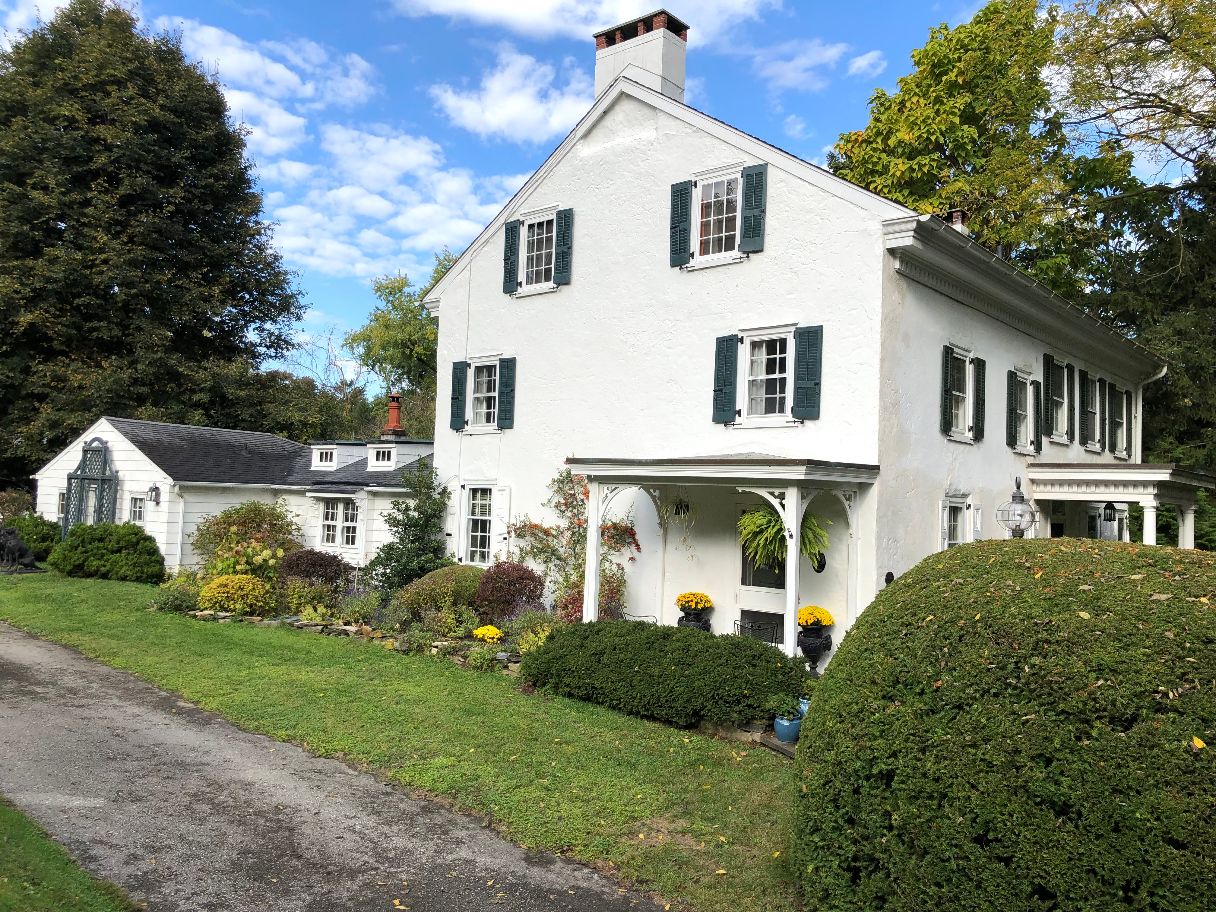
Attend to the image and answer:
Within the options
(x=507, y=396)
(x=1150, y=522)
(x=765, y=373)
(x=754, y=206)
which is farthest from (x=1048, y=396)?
(x=507, y=396)

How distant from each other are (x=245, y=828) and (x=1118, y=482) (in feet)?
48.0

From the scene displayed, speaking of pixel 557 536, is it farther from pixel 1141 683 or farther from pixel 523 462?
pixel 1141 683

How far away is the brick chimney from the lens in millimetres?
15648

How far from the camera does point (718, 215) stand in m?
13.9

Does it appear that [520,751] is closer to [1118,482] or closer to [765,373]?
[765,373]

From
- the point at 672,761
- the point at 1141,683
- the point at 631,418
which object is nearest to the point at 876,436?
the point at 631,418

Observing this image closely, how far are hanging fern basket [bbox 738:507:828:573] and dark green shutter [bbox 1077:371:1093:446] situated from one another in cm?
953

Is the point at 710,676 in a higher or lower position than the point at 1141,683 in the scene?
lower

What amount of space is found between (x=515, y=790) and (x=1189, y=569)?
493cm

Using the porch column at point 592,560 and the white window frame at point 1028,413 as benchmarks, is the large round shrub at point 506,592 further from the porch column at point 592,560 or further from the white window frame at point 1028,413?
the white window frame at point 1028,413

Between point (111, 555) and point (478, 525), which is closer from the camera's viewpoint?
point (478, 525)

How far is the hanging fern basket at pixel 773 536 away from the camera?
38.6ft

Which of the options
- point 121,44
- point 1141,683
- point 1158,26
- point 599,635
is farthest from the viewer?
point 121,44

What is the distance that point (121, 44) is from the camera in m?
29.6
